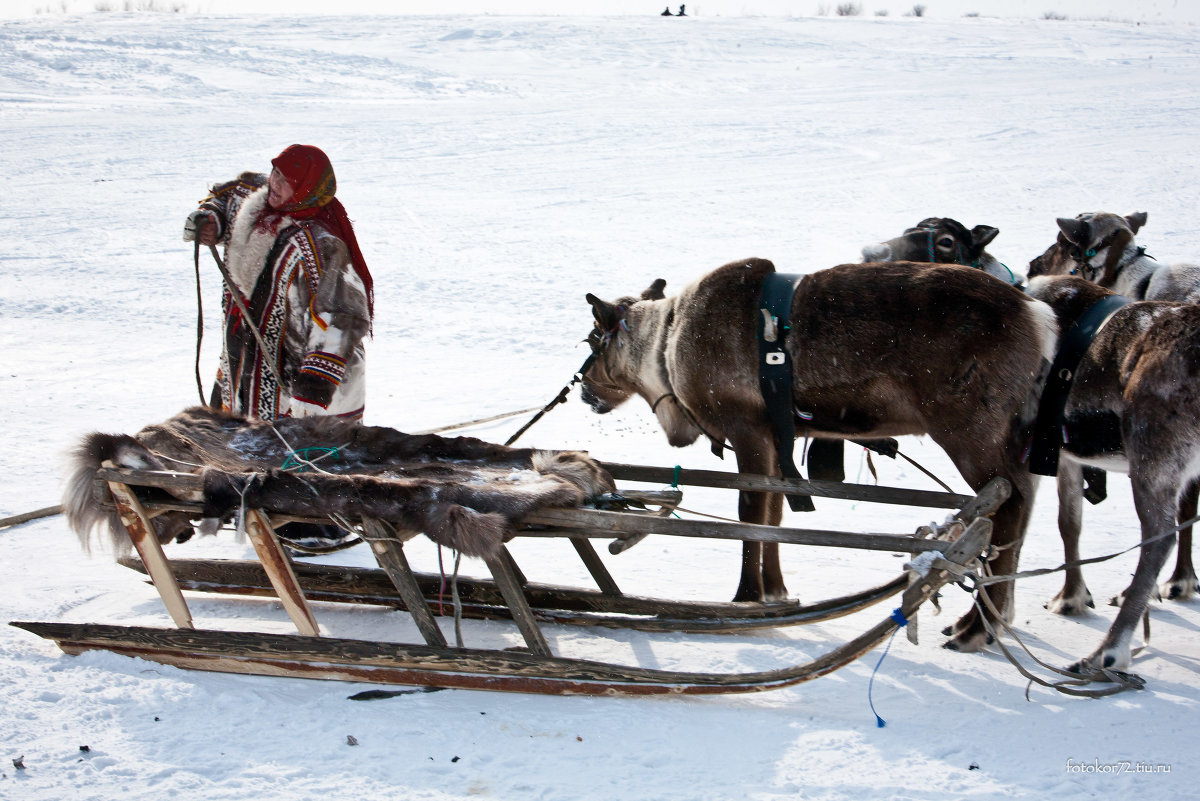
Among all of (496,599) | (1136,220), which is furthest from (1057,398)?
(1136,220)

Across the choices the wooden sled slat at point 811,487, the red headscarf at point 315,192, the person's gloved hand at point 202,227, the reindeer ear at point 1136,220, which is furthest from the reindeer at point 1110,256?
the person's gloved hand at point 202,227

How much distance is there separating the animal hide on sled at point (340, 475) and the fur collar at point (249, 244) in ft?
2.71

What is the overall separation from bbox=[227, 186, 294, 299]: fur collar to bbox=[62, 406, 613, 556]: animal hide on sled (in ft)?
2.71

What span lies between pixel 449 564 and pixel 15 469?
2729 mm

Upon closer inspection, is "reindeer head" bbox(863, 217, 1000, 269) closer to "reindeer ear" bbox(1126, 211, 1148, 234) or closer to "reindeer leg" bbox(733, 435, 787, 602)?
"reindeer leg" bbox(733, 435, 787, 602)

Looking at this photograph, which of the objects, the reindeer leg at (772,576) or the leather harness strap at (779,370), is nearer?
the leather harness strap at (779,370)

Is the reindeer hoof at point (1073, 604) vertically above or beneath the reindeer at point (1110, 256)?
beneath

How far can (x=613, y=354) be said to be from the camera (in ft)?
17.2

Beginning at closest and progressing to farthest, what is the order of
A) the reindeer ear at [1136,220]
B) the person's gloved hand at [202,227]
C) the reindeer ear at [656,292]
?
the person's gloved hand at [202,227] < the reindeer ear at [656,292] < the reindeer ear at [1136,220]

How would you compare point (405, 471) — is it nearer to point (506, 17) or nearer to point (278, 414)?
point (278, 414)

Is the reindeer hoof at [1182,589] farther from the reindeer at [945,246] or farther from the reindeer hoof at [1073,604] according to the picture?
the reindeer at [945,246]

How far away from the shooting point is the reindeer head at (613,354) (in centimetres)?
513

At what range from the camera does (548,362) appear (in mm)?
8758

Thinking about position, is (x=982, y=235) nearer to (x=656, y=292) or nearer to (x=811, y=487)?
(x=656, y=292)
